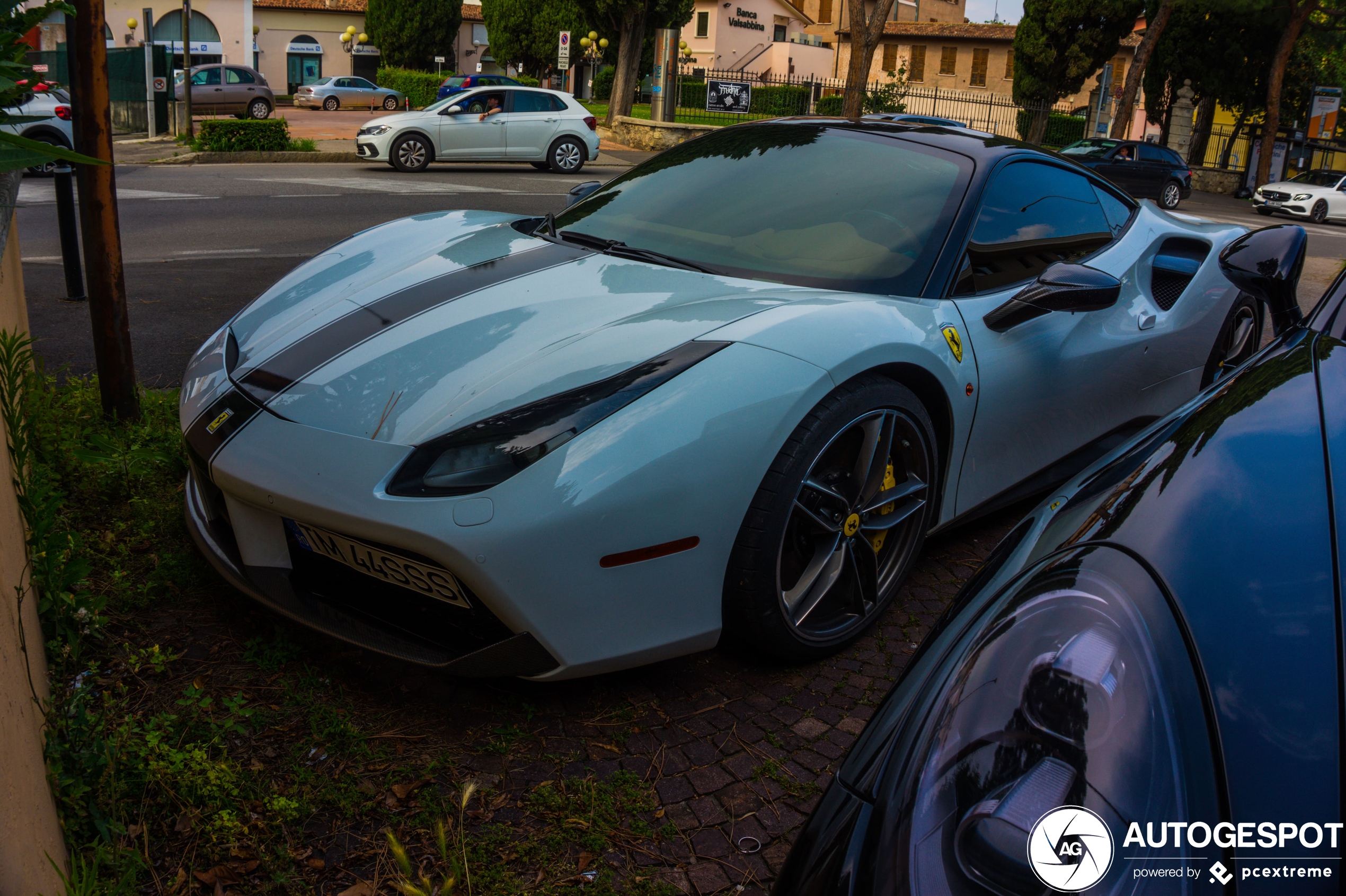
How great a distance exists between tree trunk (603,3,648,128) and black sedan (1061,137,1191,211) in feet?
39.6

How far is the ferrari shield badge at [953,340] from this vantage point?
2789 mm

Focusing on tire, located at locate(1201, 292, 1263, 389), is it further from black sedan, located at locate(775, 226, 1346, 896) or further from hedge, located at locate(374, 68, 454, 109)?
hedge, located at locate(374, 68, 454, 109)

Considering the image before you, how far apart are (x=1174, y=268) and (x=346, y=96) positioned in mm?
40191

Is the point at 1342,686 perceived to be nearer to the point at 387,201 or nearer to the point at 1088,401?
the point at 1088,401

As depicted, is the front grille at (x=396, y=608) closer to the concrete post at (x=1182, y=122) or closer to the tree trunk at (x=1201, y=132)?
the tree trunk at (x=1201, y=132)

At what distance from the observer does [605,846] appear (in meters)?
1.95

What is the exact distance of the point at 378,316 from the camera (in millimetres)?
2723

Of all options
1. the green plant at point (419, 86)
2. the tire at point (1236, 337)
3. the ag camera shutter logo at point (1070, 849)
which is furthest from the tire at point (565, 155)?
the green plant at point (419, 86)

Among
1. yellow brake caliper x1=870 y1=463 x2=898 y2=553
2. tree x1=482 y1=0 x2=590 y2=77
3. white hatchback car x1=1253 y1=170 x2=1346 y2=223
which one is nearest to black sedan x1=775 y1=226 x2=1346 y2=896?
yellow brake caliper x1=870 y1=463 x2=898 y2=553

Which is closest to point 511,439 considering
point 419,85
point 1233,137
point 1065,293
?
point 1065,293

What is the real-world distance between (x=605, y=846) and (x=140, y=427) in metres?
2.51

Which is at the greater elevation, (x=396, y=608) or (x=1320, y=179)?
(x=1320, y=179)

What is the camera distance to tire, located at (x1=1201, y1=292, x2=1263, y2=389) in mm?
4012

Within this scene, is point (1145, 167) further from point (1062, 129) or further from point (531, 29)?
point (531, 29)
